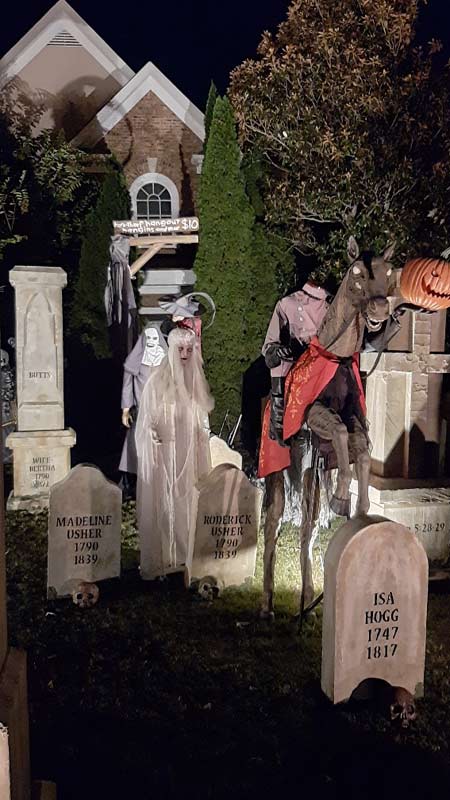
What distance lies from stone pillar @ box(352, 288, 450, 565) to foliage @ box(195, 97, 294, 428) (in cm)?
557

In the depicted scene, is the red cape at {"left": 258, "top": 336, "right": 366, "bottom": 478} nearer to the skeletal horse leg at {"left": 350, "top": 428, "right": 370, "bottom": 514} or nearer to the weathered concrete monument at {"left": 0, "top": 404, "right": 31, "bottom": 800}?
the skeletal horse leg at {"left": 350, "top": 428, "right": 370, "bottom": 514}

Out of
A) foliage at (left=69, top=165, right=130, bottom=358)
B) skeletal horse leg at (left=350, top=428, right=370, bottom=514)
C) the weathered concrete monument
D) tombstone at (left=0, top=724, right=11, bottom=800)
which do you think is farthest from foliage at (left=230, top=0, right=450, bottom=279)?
tombstone at (left=0, top=724, right=11, bottom=800)

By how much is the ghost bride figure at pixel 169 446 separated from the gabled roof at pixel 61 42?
41.2ft

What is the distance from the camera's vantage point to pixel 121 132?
50.8ft

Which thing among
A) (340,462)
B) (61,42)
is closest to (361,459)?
(340,462)

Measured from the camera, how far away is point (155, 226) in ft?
43.8

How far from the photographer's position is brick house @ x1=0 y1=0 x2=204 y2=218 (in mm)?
15367

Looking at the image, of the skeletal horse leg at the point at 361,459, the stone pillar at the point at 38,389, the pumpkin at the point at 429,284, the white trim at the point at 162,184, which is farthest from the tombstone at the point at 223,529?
the white trim at the point at 162,184

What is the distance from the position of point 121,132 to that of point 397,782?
14.8 meters

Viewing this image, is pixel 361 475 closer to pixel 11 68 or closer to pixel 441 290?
pixel 441 290

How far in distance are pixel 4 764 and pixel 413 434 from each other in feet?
17.5

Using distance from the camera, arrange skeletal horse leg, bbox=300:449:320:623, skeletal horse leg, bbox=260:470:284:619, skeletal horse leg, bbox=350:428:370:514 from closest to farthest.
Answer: skeletal horse leg, bbox=350:428:370:514
skeletal horse leg, bbox=300:449:320:623
skeletal horse leg, bbox=260:470:284:619

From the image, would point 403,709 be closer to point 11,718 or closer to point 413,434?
point 11,718

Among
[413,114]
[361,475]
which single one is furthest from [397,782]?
[413,114]
